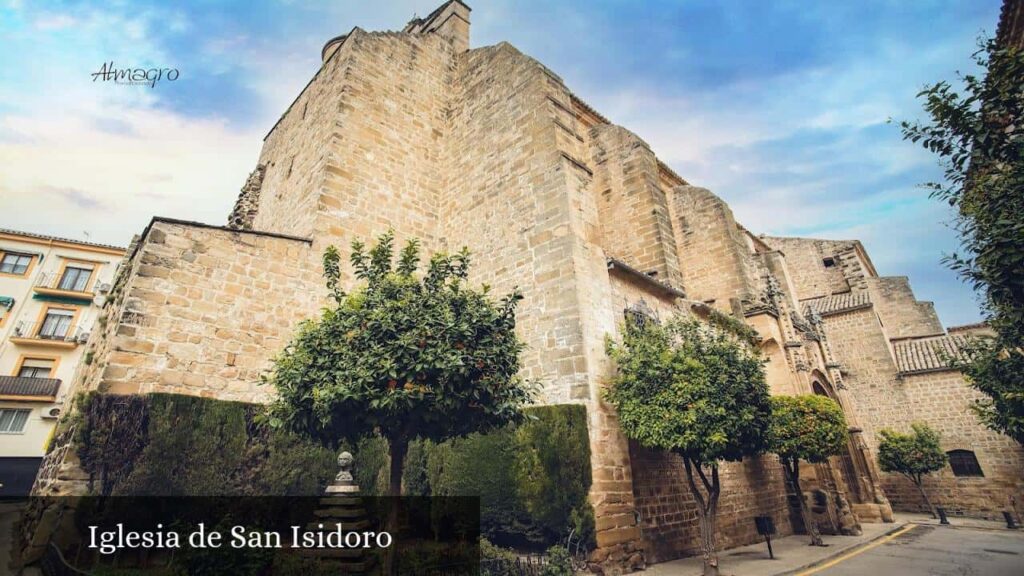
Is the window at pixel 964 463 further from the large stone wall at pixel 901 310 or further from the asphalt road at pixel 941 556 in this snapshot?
the large stone wall at pixel 901 310

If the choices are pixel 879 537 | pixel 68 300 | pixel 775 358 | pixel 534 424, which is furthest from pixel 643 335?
pixel 68 300

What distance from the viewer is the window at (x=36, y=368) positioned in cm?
2064

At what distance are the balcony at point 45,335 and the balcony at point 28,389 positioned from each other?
5.61 feet

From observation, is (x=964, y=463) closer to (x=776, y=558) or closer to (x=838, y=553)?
(x=838, y=553)

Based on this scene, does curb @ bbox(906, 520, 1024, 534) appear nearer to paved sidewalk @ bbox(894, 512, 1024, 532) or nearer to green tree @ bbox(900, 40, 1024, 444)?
paved sidewalk @ bbox(894, 512, 1024, 532)

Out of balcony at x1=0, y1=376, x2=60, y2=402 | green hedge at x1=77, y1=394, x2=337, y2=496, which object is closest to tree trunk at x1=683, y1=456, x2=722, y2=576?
green hedge at x1=77, y1=394, x2=337, y2=496

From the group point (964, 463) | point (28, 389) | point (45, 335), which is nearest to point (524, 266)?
point (964, 463)

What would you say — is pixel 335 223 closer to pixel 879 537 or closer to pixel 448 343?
pixel 448 343

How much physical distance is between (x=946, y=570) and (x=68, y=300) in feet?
112

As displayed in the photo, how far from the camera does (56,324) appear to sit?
22.0 meters

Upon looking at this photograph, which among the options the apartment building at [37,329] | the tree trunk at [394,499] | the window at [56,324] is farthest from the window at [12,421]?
the tree trunk at [394,499]

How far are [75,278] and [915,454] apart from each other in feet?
132

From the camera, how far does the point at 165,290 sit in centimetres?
732

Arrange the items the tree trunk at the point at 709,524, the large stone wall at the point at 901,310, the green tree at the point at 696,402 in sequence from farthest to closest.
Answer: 1. the large stone wall at the point at 901,310
2. the green tree at the point at 696,402
3. the tree trunk at the point at 709,524
